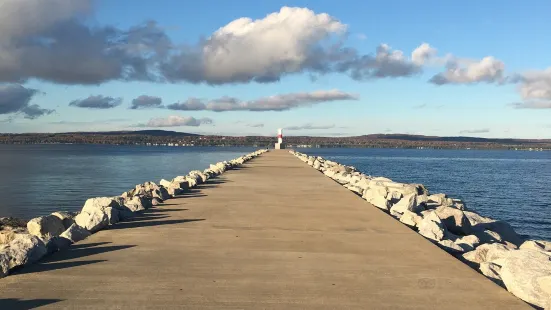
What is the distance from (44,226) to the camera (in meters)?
8.14

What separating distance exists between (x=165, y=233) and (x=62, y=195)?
17.4 m

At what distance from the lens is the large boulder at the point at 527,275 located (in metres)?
4.36

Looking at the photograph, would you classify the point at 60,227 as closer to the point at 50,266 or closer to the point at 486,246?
the point at 50,266

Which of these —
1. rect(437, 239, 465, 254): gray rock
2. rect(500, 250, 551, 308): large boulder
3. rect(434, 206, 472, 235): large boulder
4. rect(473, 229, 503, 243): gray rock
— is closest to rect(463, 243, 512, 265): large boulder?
rect(437, 239, 465, 254): gray rock

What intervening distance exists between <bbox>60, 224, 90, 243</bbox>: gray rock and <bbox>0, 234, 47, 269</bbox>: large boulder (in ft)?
2.58

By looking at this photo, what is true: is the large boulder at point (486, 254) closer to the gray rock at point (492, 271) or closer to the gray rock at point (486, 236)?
the gray rock at point (492, 271)

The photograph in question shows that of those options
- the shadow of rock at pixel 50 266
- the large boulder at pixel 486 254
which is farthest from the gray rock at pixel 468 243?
the shadow of rock at pixel 50 266

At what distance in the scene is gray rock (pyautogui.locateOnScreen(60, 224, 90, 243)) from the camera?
6.25 metres

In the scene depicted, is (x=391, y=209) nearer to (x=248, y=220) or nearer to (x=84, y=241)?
(x=248, y=220)

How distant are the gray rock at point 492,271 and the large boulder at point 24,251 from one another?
4.60 m

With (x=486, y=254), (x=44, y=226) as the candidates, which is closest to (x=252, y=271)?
(x=486, y=254)

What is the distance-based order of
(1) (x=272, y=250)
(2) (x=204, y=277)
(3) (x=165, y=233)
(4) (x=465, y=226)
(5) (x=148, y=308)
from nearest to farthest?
(5) (x=148, y=308), (2) (x=204, y=277), (1) (x=272, y=250), (3) (x=165, y=233), (4) (x=465, y=226)

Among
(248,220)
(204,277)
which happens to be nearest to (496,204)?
(248,220)

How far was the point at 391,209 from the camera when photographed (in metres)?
10.6
